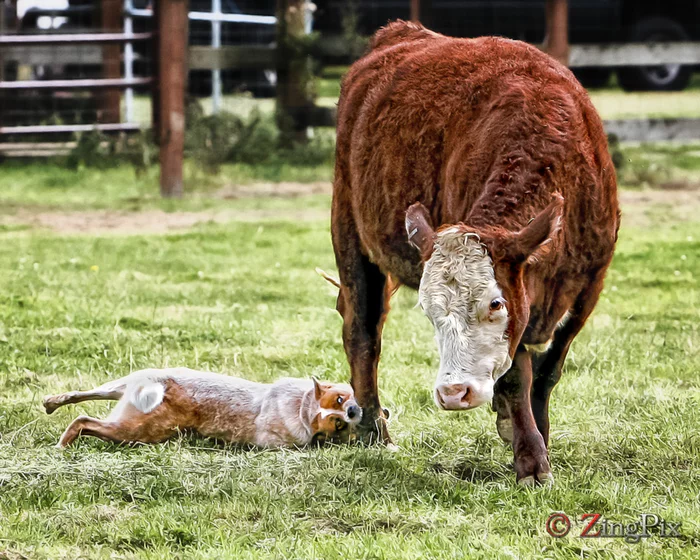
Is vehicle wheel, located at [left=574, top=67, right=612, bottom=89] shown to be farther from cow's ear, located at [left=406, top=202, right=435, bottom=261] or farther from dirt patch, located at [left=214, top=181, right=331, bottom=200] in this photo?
cow's ear, located at [left=406, top=202, right=435, bottom=261]

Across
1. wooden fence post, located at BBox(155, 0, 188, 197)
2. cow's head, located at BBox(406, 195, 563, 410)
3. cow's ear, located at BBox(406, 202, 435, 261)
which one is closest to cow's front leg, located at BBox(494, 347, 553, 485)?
cow's head, located at BBox(406, 195, 563, 410)

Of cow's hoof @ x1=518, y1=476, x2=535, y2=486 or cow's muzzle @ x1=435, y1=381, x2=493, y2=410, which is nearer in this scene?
cow's muzzle @ x1=435, y1=381, x2=493, y2=410

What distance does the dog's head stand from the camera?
5031 millimetres

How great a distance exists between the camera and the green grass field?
3959mm

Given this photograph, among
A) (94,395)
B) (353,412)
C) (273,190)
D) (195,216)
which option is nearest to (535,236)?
(353,412)

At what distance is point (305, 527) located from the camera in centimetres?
403

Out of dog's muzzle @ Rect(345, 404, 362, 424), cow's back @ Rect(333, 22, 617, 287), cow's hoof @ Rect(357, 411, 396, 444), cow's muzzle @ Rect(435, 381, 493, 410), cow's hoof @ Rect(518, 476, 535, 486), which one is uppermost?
cow's back @ Rect(333, 22, 617, 287)

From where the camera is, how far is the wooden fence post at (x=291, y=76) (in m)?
13.0

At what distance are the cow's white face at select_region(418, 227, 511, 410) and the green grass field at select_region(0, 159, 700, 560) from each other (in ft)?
1.51

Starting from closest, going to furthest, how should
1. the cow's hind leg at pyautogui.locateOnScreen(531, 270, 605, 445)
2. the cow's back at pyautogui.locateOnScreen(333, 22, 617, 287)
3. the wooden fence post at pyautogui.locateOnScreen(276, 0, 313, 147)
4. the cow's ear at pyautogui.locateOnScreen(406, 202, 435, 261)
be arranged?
the cow's ear at pyautogui.locateOnScreen(406, 202, 435, 261) → the cow's back at pyautogui.locateOnScreen(333, 22, 617, 287) → the cow's hind leg at pyautogui.locateOnScreen(531, 270, 605, 445) → the wooden fence post at pyautogui.locateOnScreen(276, 0, 313, 147)

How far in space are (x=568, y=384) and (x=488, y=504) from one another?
1.86 m

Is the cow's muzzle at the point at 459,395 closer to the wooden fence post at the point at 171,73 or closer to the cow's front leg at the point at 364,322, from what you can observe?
the cow's front leg at the point at 364,322

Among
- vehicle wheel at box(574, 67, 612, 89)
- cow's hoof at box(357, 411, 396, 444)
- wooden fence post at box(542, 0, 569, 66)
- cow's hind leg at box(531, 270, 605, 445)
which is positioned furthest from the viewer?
vehicle wheel at box(574, 67, 612, 89)

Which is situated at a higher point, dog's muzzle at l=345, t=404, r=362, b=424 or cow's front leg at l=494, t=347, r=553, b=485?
cow's front leg at l=494, t=347, r=553, b=485
